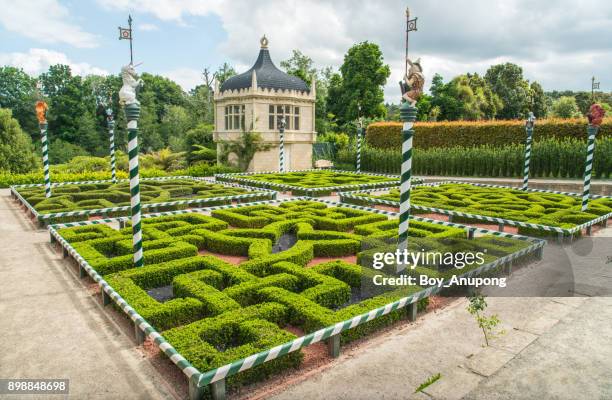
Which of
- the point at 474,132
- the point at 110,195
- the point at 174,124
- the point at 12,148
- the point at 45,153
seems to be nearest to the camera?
the point at 45,153

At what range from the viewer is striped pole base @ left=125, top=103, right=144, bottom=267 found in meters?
7.69

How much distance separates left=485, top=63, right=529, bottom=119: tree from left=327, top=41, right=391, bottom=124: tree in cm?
1576

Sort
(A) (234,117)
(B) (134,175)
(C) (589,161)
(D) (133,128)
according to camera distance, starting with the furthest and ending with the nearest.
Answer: (A) (234,117) → (C) (589,161) → (B) (134,175) → (D) (133,128)

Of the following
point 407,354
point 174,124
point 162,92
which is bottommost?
point 407,354

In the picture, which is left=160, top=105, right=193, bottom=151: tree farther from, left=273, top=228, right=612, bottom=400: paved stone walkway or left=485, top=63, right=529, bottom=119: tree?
left=273, top=228, right=612, bottom=400: paved stone walkway

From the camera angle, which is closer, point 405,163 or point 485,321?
point 485,321

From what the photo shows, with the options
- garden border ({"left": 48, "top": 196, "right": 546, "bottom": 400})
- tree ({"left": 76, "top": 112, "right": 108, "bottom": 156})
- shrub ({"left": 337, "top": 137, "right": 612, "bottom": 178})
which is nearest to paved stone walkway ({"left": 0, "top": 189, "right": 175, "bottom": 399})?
garden border ({"left": 48, "top": 196, "right": 546, "bottom": 400})

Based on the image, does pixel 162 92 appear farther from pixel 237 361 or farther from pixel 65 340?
pixel 237 361

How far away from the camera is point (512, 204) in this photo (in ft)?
49.3

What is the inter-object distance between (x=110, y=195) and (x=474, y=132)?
22627mm

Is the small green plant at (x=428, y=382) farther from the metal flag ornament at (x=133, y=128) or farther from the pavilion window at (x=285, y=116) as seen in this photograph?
the pavilion window at (x=285, y=116)

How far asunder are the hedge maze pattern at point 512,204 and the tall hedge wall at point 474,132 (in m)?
10.2

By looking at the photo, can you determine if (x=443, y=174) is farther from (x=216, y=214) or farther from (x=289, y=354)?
A: (x=289, y=354)

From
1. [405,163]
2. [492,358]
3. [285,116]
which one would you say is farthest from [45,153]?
[285,116]
